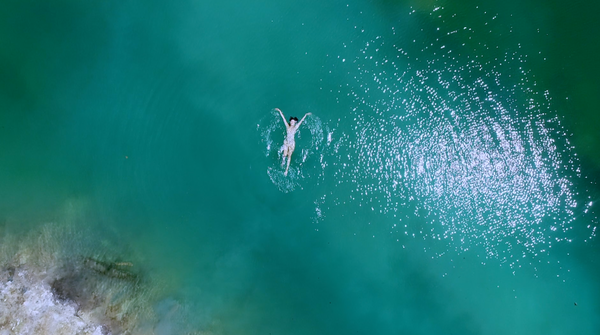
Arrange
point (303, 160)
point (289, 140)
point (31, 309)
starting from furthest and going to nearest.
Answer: point (303, 160)
point (289, 140)
point (31, 309)

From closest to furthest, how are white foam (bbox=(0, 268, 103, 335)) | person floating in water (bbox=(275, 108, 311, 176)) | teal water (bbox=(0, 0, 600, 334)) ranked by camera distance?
white foam (bbox=(0, 268, 103, 335)) < person floating in water (bbox=(275, 108, 311, 176)) < teal water (bbox=(0, 0, 600, 334))

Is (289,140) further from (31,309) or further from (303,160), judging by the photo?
(31,309)

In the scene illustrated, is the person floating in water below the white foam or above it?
above

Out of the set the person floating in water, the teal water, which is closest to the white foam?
the teal water

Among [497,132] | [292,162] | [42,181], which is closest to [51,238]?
[42,181]

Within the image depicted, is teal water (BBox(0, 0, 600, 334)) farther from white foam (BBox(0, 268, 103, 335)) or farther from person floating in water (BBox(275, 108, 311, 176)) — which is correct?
white foam (BBox(0, 268, 103, 335))

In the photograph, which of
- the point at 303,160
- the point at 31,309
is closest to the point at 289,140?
the point at 303,160

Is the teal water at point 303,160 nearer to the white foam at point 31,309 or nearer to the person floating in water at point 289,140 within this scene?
the person floating in water at point 289,140

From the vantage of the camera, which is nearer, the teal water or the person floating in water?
the person floating in water

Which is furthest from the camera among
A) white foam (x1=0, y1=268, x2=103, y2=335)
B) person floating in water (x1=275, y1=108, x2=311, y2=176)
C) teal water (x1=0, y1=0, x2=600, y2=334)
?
teal water (x1=0, y1=0, x2=600, y2=334)
